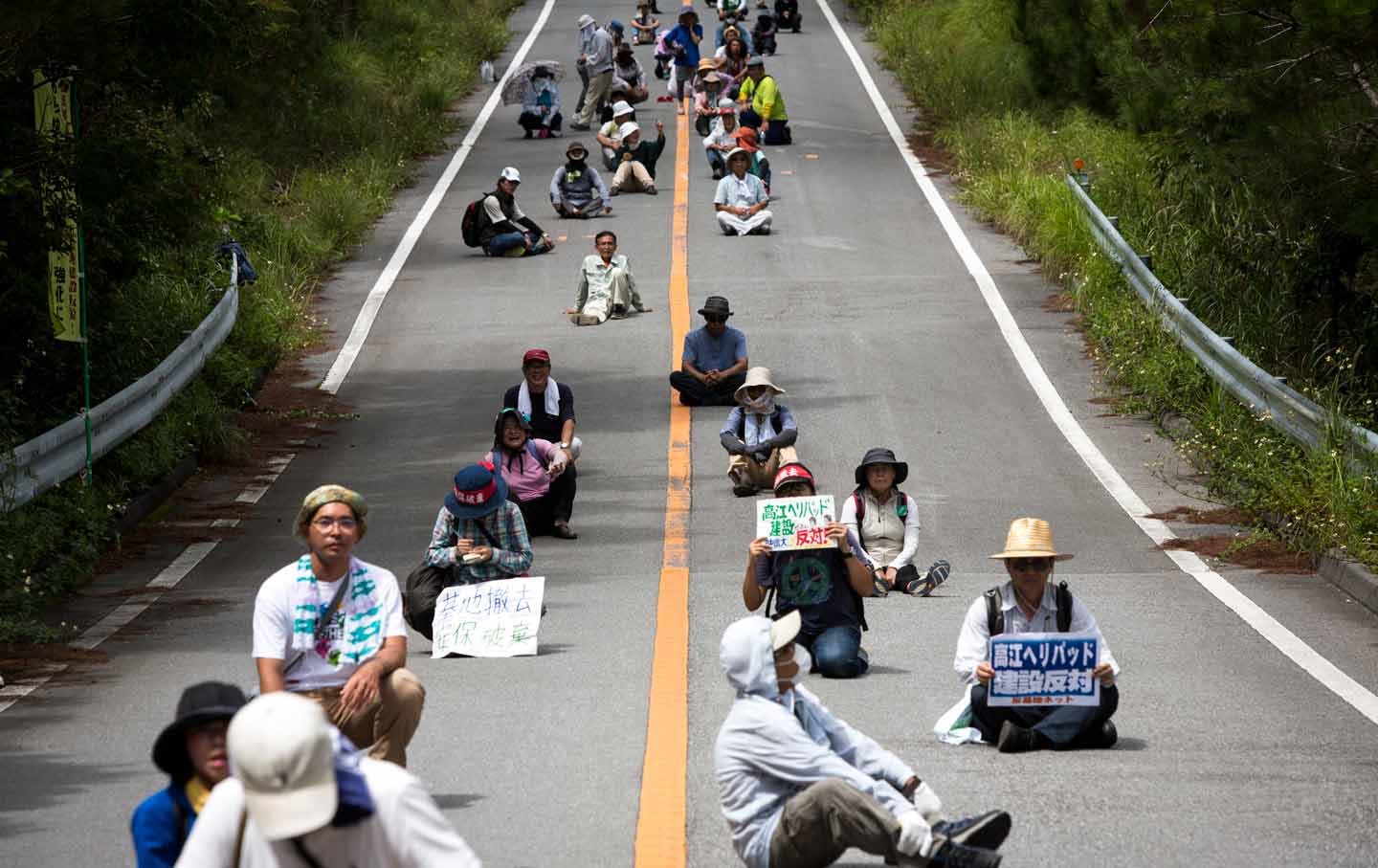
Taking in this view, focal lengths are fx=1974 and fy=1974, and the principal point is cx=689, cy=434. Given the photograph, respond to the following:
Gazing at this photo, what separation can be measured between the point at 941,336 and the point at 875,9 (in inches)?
1053

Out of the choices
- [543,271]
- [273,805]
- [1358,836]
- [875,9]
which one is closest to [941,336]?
[543,271]

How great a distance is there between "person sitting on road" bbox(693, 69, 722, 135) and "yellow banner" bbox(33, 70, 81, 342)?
2123 cm

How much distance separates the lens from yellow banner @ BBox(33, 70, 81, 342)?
15031 millimetres

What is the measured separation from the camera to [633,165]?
31734mm

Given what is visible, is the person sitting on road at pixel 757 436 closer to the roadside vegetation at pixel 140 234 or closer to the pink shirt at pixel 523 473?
the pink shirt at pixel 523 473

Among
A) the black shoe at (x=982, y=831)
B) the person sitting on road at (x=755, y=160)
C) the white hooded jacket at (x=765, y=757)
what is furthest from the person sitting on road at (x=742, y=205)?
the black shoe at (x=982, y=831)

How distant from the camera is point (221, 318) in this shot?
829 inches

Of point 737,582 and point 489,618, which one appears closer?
point 489,618

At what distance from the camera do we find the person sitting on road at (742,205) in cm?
2848

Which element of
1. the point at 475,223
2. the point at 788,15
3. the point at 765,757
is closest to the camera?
the point at 765,757

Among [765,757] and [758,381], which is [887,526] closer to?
[758,381]

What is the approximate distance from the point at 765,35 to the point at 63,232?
3051 centimetres

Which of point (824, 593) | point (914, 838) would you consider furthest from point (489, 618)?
point (914, 838)

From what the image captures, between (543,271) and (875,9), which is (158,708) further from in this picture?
(875,9)
